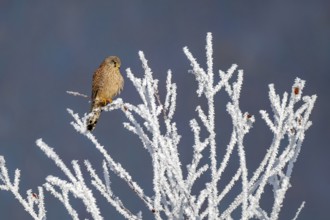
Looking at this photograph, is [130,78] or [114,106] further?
[114,106]

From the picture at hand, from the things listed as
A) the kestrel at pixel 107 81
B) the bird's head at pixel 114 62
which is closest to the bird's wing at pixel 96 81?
the kestrel at pixel 107 81

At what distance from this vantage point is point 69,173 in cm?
415

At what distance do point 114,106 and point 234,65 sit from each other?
147 centimetres

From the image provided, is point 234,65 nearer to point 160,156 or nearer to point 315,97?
point 315,97

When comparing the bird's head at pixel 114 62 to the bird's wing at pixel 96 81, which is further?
the bird's head at pixel 114 62

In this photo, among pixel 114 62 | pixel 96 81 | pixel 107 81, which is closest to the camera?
pixel 107 81

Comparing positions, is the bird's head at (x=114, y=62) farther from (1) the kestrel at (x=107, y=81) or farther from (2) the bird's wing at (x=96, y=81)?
(2) the bird's wing at (x=96, y=81)

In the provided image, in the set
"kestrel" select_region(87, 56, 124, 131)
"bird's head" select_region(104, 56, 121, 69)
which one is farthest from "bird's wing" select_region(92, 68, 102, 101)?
"bird's head" select_region(104, 56, 121, 69)

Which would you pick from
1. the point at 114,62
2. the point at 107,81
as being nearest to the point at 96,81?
the point at 107,81

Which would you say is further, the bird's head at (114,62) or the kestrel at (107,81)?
the bird's head at (114,62)

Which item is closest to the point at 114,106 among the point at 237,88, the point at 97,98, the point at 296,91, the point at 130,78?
the point at 130,78

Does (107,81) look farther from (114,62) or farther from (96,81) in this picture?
(114,62)

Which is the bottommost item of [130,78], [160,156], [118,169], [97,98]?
[160,156]

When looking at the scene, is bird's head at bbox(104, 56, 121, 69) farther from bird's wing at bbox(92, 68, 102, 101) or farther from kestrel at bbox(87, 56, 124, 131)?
bird's wing at bbox(92, 68, 102, 101)
